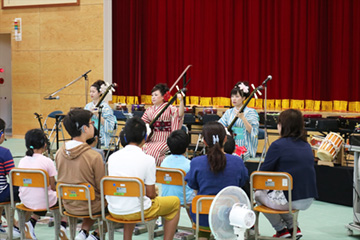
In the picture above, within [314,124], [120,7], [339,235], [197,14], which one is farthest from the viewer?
[120,7]

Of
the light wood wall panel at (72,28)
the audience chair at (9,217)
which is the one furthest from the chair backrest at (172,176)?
the light wood wall panel at (72,28)

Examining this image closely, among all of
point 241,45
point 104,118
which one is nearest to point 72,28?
point 241,45

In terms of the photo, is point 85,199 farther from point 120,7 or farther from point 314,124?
point 120,7

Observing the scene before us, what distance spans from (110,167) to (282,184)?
46.4 inches

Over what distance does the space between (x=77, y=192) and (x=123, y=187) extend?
0.37 m

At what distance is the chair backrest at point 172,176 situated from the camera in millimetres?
3668

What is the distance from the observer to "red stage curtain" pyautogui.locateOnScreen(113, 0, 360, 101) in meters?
8.91

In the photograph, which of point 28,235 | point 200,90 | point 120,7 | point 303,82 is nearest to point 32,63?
point 120,7

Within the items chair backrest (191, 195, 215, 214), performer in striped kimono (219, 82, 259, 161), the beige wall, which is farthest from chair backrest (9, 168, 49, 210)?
the beige wall

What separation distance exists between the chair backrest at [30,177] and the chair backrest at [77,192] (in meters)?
0.18

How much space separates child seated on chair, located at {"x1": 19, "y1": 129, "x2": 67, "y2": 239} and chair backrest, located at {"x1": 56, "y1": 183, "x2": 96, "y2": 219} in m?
0.30

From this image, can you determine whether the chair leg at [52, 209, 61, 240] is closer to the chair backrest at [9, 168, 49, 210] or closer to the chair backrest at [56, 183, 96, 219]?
the chair backrest at [9, 168, 49, 210]

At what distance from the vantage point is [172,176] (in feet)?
12.2

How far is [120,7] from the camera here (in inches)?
426
